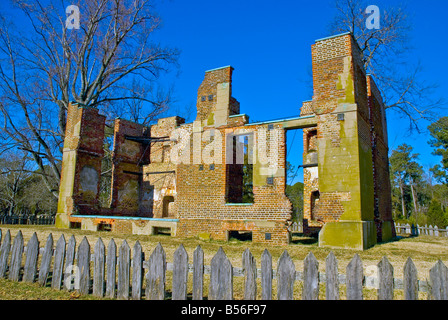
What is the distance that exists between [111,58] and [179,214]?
1463 cm

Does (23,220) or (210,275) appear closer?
(210,275)

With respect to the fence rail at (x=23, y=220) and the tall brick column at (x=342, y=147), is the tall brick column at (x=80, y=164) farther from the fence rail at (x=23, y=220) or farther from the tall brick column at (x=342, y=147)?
the tall brick column at (x=342, y=147)

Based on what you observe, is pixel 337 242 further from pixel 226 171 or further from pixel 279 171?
pixel 226 171

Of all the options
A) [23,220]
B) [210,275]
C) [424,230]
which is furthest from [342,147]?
[23,220]

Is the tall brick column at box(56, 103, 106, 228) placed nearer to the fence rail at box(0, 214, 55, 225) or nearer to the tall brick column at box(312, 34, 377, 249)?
the fence rail at box(0, 214, 55, 225)

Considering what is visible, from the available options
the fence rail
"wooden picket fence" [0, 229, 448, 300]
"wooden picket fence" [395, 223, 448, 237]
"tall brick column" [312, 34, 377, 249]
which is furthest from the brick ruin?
the fence rail

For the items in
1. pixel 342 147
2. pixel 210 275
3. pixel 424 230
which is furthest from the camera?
pixel 424 230

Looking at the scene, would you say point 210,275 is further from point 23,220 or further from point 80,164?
point 23,220

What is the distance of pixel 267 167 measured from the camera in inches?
460

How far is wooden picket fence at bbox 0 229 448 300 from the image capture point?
3.44m

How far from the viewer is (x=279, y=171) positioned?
37.6 feet

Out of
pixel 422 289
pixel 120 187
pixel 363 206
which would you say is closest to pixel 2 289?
pixel 422 289

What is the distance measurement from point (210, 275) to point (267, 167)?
312 inches

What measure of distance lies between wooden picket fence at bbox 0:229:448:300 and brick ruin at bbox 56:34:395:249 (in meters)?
6.93
